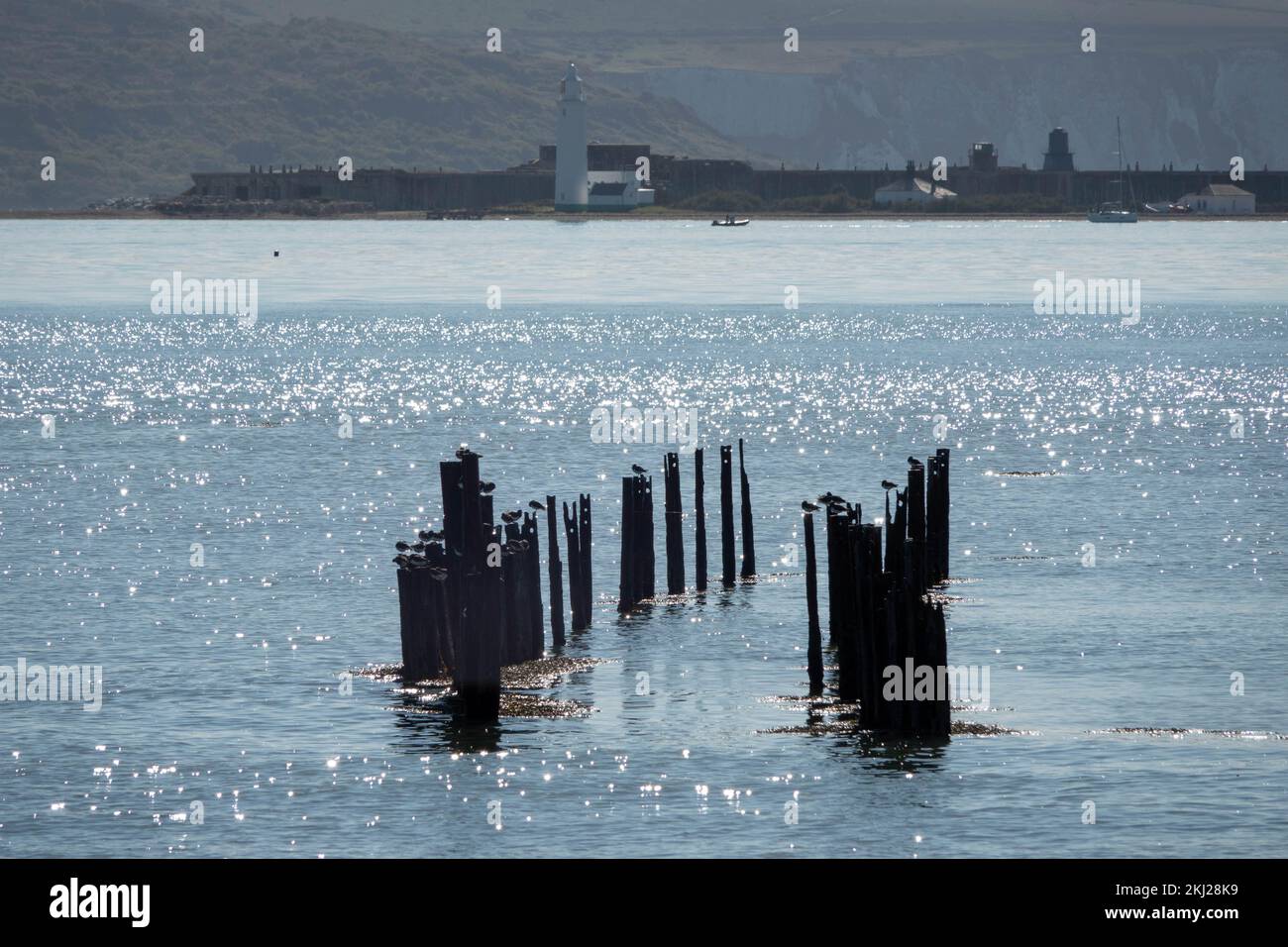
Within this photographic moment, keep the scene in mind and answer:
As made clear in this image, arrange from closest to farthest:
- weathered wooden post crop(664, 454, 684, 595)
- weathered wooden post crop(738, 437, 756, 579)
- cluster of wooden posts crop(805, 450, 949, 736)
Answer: cluster of wooden posts crop(805, 450, 949, 736) < weathered wooden post crop(664, 454, 684, 595) < weathered wooden post crop(738, 437, 756, 579)

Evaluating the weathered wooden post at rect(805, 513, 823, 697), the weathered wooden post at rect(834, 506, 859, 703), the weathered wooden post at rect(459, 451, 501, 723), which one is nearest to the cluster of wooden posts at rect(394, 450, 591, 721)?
the weathered wooden post at rect(459, 451, 501, 723)

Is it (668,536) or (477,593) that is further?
(668,536)

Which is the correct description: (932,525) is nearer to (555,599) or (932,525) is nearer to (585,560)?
(585,560)

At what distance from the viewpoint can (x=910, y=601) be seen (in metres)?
28.0

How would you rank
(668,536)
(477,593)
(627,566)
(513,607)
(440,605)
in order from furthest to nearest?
(668,536), (627,566), (513,607), (440,605), (477,593)

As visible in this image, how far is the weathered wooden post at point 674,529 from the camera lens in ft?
129

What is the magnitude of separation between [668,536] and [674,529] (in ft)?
0.70

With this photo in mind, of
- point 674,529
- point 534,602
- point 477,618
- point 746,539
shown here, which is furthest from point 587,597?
point 477,618

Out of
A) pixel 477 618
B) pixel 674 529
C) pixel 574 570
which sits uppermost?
pixel 477 618

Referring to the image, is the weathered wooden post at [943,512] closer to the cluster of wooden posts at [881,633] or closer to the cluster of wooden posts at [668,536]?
the cluster of wooden posts at [668,536]

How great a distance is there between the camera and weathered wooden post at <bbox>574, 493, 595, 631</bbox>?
120ft

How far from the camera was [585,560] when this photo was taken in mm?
37406

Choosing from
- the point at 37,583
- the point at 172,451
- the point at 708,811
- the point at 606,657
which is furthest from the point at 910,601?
the point at 172,451

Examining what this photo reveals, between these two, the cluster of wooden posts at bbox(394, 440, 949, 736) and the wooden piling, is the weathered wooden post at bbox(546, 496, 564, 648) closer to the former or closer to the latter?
the cluster of wooden posts at bbox(394, 440, 949, 736)
